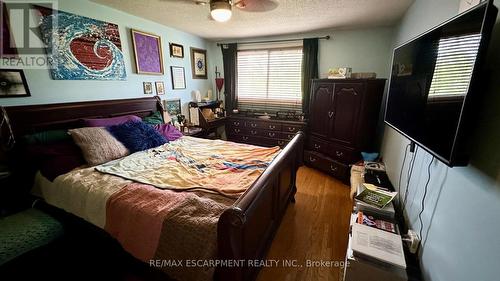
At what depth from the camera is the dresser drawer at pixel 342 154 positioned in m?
2.89

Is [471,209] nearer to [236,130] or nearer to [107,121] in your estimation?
[107,121]

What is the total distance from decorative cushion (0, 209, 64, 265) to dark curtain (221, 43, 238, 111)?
3.29 meters

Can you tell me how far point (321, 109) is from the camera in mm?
3197

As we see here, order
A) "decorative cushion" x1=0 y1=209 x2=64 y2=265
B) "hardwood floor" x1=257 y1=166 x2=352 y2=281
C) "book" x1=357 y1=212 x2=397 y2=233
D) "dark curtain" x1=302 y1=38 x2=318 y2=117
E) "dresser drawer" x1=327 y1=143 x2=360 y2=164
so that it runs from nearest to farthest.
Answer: "decorative cushion" x1=0 y1=209 x2=64 y2=265
"book" x1=357 y1=212 x2=397 y2=233
"hardwood floor" x1=257 y1=166 x2=352 y2=281
"dresser drawer" x1=327 y1=143 x2=360 y2=164
"dark curtain" x1=302 y1=38 x2=318 y2=117

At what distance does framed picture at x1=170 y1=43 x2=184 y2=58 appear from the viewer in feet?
11.0

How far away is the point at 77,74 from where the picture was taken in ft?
7.25

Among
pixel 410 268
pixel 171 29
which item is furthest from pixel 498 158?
pixel 171 29

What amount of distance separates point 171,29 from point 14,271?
3348 mm

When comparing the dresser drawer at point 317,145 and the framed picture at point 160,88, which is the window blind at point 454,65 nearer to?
the dresser drawer at point 317,145

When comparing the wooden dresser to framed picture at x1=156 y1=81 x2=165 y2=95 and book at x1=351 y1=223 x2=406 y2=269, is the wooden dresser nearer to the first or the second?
framed picture at x1=156 y1=81 x2=165 y2=95

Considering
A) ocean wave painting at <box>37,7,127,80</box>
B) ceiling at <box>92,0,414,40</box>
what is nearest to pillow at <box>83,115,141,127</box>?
ocean wave painting at <box>37,7,127,80</box>

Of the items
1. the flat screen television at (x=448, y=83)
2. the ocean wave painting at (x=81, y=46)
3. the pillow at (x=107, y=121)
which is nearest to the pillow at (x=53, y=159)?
the pillow at (x=107, y=121)

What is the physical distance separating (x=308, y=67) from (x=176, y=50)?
7.58 feet

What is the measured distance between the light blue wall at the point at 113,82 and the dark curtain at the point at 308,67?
2.09 metres
